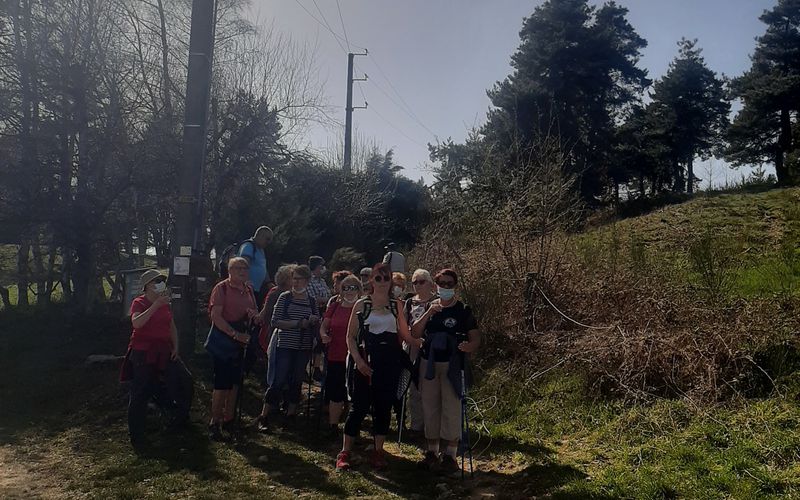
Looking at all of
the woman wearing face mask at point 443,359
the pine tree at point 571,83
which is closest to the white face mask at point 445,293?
the woman wearing face mask at point 443,359

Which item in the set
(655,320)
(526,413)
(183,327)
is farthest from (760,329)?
(183,327)

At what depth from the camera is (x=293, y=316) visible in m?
6.34

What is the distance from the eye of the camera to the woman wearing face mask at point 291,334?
6332 mm

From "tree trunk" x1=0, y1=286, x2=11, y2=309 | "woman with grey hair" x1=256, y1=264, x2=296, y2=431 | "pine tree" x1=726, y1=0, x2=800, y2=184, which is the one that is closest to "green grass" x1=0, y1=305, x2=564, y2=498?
"woman with grey hair" x1=256, y1=264, x2=296, y2=431

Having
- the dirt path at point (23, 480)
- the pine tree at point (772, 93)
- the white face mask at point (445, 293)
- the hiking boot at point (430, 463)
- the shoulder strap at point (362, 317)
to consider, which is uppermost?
the pine tree at point (772, 93)

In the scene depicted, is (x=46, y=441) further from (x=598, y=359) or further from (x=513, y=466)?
(x=598, y=359)

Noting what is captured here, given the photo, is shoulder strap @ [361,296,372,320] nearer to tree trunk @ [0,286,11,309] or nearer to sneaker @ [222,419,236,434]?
sneaker @ [222,419,236,434]

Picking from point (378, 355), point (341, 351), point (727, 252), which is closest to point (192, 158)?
point (341, 351)

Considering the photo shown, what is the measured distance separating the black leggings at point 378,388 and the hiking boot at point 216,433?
1.51 meters

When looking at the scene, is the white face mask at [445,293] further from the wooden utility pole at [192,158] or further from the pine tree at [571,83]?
the pine tree at [571,83]

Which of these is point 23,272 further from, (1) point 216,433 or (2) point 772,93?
(2) point 772,93

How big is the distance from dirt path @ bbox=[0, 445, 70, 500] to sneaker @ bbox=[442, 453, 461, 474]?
301 centimetres

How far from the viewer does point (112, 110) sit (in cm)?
1145

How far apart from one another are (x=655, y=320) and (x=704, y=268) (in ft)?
4.66
